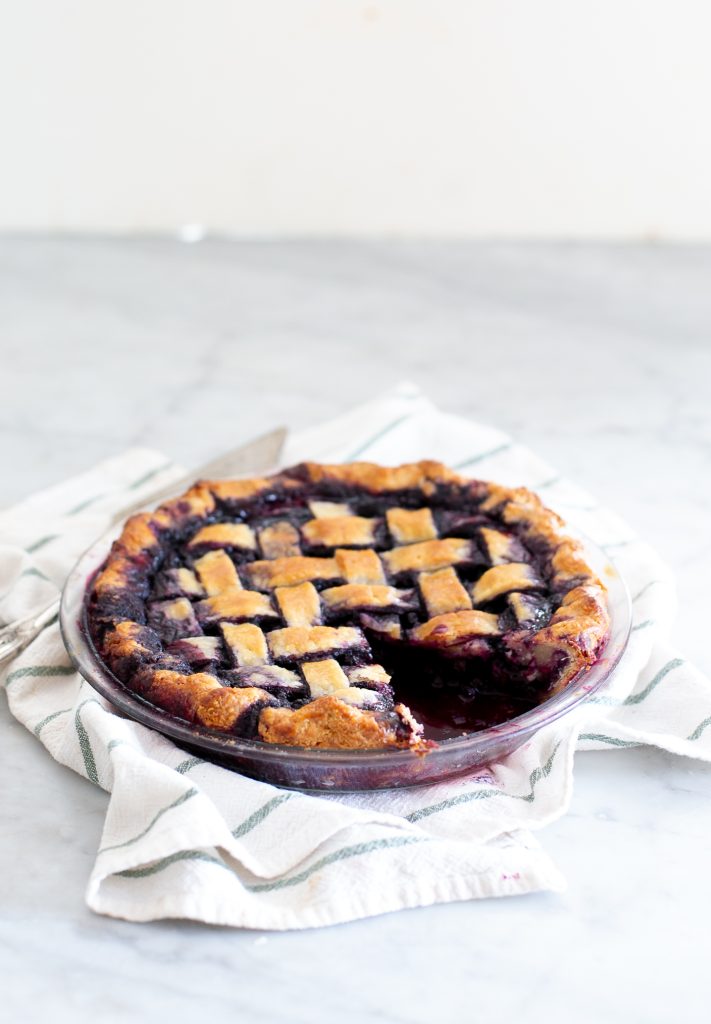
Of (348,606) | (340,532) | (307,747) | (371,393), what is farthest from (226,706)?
(371,393)

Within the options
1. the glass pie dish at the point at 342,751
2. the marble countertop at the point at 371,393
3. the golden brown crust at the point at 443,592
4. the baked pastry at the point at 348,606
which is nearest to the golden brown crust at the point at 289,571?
the baked pastry at the point at 348,606

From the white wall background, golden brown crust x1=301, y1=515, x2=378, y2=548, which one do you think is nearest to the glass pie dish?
golden brown crust x1=301, y1=515, x2=378, y2=548

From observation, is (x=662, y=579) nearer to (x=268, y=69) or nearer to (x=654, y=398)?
(x=654, y=398)

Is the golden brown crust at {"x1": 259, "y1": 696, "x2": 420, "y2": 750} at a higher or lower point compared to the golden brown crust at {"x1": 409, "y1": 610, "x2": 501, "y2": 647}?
higher

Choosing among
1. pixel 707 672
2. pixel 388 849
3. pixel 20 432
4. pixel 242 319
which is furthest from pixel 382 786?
pixel 242 319

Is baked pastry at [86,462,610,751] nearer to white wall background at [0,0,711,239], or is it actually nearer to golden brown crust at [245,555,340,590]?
golden brown crust at [245,555,340,590]
